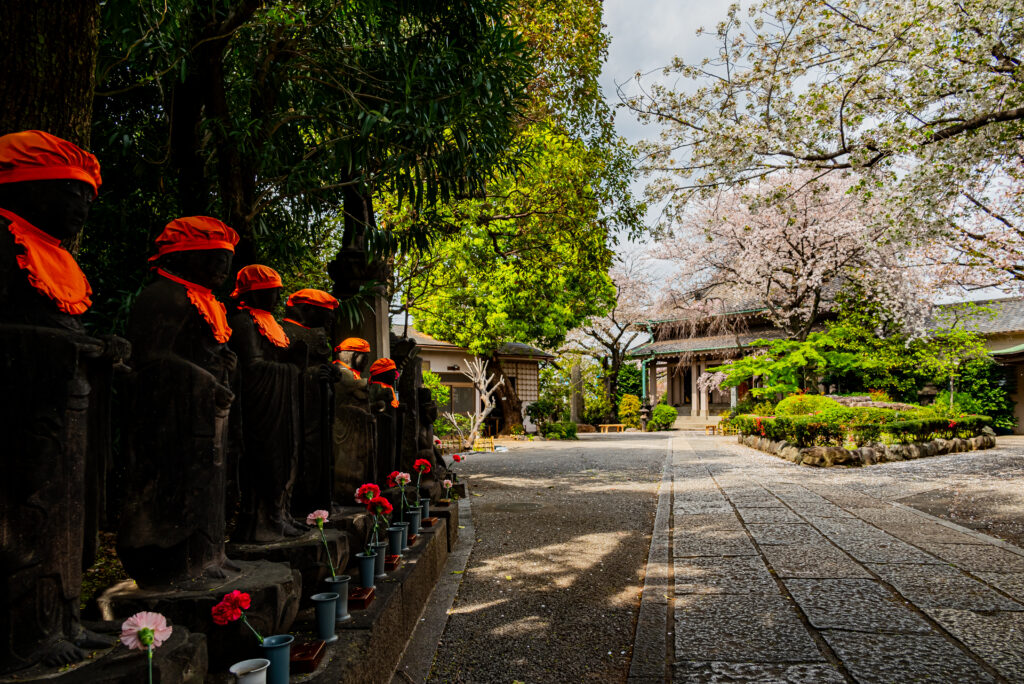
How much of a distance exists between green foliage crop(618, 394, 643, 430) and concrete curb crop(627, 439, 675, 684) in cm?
2292

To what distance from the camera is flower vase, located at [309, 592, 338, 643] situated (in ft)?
8.13

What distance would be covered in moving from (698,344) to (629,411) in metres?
4.81

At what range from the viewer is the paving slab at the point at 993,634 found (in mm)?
2926

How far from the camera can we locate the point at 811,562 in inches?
193

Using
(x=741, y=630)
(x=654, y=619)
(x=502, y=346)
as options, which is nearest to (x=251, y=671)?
(x=654, y=619)

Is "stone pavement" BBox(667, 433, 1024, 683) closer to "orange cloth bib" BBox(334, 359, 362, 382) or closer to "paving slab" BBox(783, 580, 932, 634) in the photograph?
"paving slab" BBox(783, 580, 932, 634)

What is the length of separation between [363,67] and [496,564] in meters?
4.82

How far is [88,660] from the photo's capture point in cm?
170

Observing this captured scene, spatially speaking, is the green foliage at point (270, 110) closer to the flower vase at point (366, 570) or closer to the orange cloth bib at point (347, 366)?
the orange cloth bib at point (347, 366)

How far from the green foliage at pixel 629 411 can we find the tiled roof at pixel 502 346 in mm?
5960

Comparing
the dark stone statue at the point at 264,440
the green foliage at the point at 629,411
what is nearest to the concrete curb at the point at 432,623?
the dark stone statue at the point at 264,440

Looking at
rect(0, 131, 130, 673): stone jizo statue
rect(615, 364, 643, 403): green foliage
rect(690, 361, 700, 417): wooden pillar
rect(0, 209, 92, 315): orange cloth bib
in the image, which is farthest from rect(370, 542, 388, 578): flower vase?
rect(615, 364, 643, 403): green foliage

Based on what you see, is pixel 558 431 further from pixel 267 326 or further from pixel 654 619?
pixel 267 326

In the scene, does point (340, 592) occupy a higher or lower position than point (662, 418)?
higher
